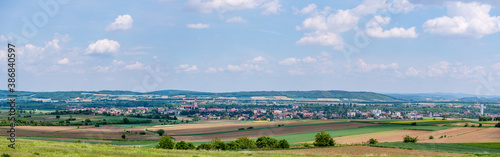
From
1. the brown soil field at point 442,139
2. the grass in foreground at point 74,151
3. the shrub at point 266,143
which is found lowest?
the brown soil field at point 442,139

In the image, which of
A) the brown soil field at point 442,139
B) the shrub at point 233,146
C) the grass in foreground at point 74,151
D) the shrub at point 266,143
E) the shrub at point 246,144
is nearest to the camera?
the grass in foreground at point 74,151

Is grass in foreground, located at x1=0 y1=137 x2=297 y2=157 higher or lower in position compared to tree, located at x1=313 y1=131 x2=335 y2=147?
higher

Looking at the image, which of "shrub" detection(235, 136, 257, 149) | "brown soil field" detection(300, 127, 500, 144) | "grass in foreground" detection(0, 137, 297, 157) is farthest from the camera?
"brown soil field" detection(300, 127, 500, 144)

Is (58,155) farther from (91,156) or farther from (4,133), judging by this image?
(4,133)

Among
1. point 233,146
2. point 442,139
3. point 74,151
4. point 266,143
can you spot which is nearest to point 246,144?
point 233,146

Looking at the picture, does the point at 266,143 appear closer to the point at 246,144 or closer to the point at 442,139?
the point at 246,144

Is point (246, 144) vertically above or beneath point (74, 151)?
beneath

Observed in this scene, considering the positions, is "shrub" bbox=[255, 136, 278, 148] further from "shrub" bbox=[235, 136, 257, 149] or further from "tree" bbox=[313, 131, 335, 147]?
"tree" bbox=[313, 131, 335, 147]

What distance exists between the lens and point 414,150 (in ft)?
141

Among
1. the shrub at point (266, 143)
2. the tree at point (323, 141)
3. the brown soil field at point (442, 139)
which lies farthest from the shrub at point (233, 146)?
the brown soil field at point (442, 139)

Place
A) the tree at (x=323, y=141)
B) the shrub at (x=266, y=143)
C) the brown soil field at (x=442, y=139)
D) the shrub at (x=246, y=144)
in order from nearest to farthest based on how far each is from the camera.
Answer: the shrub at (x=246, y=144)
the shrub at (x=266, y=143)
the tree at (x=323, y=141)
the brown soil field at (x=442, y=139)

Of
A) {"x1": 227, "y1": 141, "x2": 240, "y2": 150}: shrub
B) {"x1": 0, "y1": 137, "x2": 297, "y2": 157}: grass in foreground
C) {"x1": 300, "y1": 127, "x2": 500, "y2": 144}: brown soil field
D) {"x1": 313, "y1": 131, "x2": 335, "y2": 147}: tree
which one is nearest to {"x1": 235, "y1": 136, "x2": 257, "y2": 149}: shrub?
{"x1": 227, "y1": 141, "x2": 240, "y2": 150}: shrub

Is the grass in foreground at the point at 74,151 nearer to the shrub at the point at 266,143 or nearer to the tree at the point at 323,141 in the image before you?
the shrub at the point at 266,143

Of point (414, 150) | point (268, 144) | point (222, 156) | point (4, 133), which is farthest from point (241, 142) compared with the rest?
point (4, 133)
